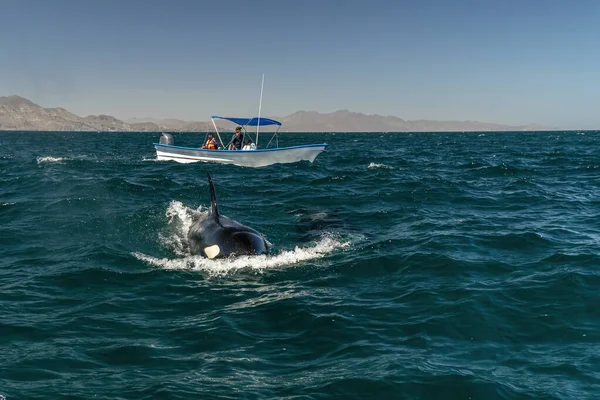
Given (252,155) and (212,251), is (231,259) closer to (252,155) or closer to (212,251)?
(212,251)

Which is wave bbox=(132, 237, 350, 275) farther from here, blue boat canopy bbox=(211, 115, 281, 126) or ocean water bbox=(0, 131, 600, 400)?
blue boat canopy bbox=(211, 115, 281, 126)

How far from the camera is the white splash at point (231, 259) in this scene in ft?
34.6

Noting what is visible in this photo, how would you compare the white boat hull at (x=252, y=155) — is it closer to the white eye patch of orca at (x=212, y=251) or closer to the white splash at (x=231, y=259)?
the white splash at (x=231, y=259)

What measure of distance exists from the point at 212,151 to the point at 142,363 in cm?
3015

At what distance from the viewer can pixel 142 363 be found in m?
6.47

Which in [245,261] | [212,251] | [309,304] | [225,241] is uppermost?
[225,241]

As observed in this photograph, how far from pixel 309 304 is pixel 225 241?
3.06 m

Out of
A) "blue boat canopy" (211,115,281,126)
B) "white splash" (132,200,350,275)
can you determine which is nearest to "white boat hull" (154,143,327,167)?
"blue boat canopy" (211,115,281,126)

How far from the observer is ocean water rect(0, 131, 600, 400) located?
6016 millimetres

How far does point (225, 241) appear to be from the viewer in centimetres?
1077

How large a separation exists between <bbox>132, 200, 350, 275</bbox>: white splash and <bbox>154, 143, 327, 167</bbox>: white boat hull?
66.4ft

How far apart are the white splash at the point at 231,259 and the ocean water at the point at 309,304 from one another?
6 centimetres

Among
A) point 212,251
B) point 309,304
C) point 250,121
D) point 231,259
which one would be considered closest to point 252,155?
point 250,121

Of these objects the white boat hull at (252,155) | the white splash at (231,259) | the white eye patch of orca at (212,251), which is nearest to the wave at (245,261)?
the white splash at (231,259)
